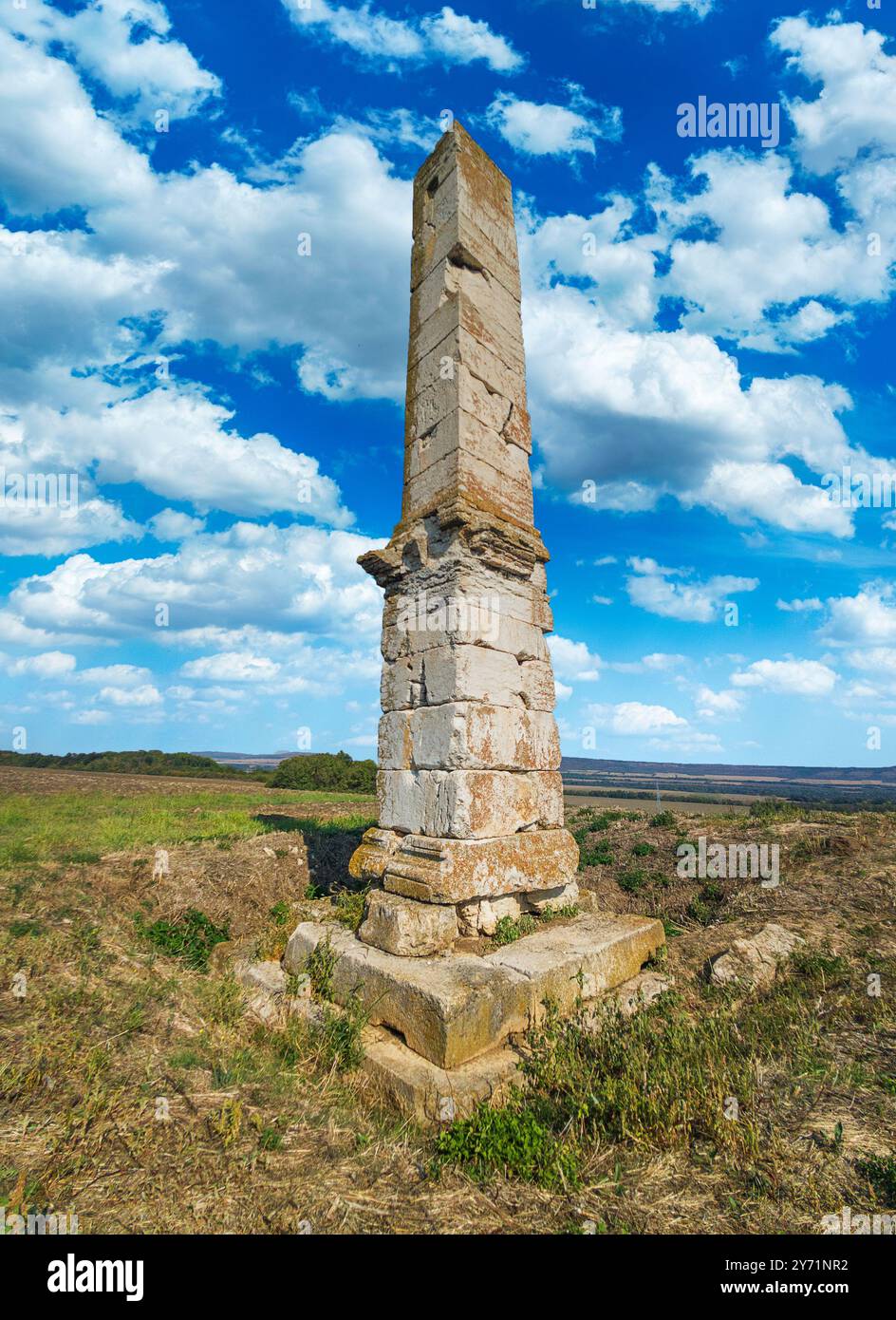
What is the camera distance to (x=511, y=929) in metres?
4.81

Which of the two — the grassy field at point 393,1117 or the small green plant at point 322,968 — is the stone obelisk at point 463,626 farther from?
the grassy field at point 393,1117

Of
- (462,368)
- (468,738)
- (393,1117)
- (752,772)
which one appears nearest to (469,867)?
(468,738)

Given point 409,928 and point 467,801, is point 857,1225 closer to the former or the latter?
point 409,928

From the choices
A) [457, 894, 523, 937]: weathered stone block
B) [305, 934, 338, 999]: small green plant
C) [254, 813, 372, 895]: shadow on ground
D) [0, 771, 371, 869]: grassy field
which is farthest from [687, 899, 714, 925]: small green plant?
[0, 771, 371, 869]: grassy field

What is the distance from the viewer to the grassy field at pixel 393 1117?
8.23ft

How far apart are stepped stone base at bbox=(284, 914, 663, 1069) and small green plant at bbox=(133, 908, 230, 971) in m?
1.35

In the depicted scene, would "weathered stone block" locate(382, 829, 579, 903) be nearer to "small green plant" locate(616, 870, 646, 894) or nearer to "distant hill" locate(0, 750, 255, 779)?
"small green plant" locate(616, 870, 646, 894)

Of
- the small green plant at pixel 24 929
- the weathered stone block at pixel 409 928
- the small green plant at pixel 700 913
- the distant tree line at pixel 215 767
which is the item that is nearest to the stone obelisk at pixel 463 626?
the weathered stone block at pixel 409 928

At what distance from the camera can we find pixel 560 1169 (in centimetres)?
267

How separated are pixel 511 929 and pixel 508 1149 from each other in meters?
1.98

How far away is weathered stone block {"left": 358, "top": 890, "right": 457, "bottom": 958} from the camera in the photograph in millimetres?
4277
